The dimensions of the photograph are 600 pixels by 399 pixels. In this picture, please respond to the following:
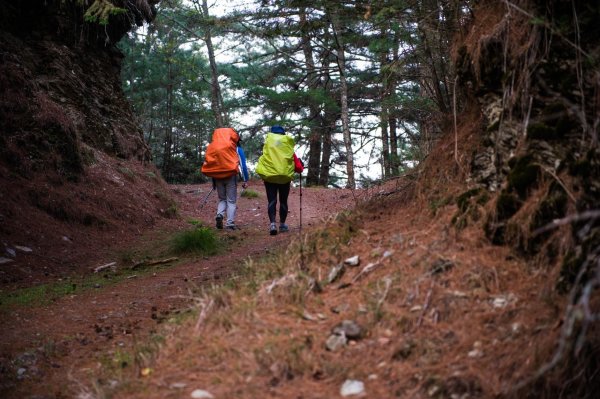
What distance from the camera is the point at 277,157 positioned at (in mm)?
9891

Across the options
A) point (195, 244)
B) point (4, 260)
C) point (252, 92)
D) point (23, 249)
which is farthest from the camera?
point (252, 92)

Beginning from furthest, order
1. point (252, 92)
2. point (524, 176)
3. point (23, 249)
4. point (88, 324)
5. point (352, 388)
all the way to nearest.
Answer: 1. point (252, 92)
2. point (23, 249)
3. point (88, 324)
4. point (524, 176)
5. point (352, 388)

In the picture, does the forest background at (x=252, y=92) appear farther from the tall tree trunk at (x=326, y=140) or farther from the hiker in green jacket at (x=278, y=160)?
the hiker in green jacket at (x=278, y=160)

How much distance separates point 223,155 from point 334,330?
23.9ft

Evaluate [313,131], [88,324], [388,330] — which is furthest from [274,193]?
[313,131]

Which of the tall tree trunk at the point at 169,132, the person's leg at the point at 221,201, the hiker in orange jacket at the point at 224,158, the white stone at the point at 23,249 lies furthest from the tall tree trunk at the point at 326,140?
the white stone at the point at 23,249

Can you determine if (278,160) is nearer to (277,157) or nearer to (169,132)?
(277,157)

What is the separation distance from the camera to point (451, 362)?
3.28 metres

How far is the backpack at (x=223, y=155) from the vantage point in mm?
10516

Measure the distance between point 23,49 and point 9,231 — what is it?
21.2 feet

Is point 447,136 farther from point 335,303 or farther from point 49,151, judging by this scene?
point 49,151

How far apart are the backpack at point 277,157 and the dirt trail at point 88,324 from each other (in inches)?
59.1

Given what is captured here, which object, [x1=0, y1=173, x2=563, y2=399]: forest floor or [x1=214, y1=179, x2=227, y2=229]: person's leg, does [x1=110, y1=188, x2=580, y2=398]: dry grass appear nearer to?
[x1=0, y1=173, x2=563, y2=399]: forest floor

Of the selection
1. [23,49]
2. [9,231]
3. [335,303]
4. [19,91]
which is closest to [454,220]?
[335,303]
